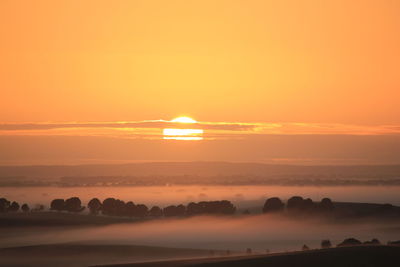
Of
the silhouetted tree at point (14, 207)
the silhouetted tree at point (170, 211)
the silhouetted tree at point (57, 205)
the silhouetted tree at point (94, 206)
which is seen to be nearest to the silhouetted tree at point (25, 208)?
the silhouetted tree at point (14, 207)

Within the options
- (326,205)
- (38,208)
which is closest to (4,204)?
(38,208)

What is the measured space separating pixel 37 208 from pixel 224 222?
30636mm

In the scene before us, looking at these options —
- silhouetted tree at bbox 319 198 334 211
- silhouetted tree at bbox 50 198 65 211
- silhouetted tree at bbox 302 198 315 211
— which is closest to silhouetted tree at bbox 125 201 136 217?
silhouetted tree at bbox 50 198 65 211

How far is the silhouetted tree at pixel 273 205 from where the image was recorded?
119 m

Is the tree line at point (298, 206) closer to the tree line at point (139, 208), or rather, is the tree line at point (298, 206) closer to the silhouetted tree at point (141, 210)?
the tree line at point (139, 208)

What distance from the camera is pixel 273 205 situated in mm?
120500

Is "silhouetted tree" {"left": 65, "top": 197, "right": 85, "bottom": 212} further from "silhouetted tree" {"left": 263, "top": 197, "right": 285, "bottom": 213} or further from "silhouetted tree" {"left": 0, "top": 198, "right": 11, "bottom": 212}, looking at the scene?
"silhouetted tree" {"left": 263, "top": 197, "right": 285, "bottom": 213}

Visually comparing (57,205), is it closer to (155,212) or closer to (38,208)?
(38,208)

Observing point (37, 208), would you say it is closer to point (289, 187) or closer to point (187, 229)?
point (187, 229)

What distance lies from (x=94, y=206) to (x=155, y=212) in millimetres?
9195

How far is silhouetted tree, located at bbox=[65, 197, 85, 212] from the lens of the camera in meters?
128

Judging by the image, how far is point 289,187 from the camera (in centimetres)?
17238

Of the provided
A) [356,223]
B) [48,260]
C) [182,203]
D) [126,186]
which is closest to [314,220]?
[356,223]

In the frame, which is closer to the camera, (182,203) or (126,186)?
(182,203)
